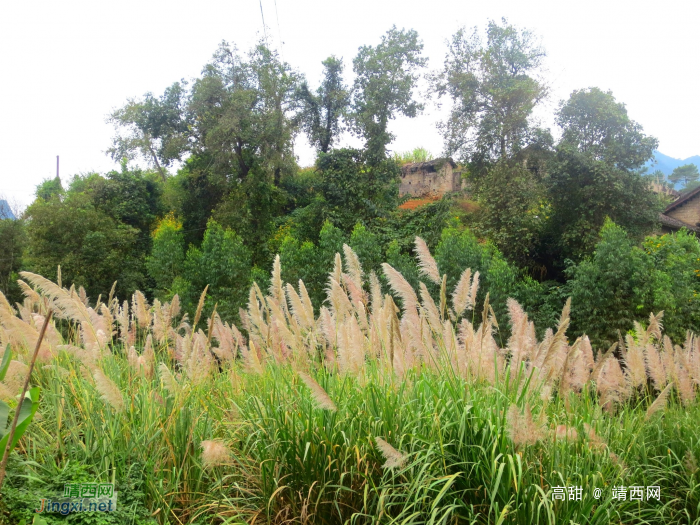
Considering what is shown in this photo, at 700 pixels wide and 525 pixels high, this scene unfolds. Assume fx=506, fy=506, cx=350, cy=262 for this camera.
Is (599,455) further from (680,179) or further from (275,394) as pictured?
(680,179)

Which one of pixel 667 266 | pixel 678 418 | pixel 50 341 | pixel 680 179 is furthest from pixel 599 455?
pixel 680 179

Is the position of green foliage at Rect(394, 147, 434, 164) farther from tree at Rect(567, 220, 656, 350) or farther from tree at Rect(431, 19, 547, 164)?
tree at Rect(567, 220, 656, 350)

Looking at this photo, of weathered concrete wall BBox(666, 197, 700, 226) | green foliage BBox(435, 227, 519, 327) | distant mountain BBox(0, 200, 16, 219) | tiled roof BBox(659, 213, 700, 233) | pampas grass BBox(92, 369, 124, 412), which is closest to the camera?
pampas grass BBox(92, 369, 124, 412)

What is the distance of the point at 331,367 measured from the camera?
3.13m

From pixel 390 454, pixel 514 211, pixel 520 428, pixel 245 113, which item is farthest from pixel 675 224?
pixel 390 454

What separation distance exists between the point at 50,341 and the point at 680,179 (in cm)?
6334

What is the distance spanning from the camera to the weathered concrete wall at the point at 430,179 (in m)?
20.4

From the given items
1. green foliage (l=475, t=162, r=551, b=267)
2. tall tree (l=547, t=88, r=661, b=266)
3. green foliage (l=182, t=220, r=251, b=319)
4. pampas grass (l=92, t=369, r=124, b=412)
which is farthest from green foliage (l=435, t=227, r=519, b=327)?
pampas grass (l=92, t=369, r=124, b=412)

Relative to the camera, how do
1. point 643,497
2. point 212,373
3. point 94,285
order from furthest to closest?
point 94,285 < point 212,373 < point 643,497

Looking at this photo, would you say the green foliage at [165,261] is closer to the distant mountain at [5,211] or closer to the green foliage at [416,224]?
the green foliage at [416,224]
